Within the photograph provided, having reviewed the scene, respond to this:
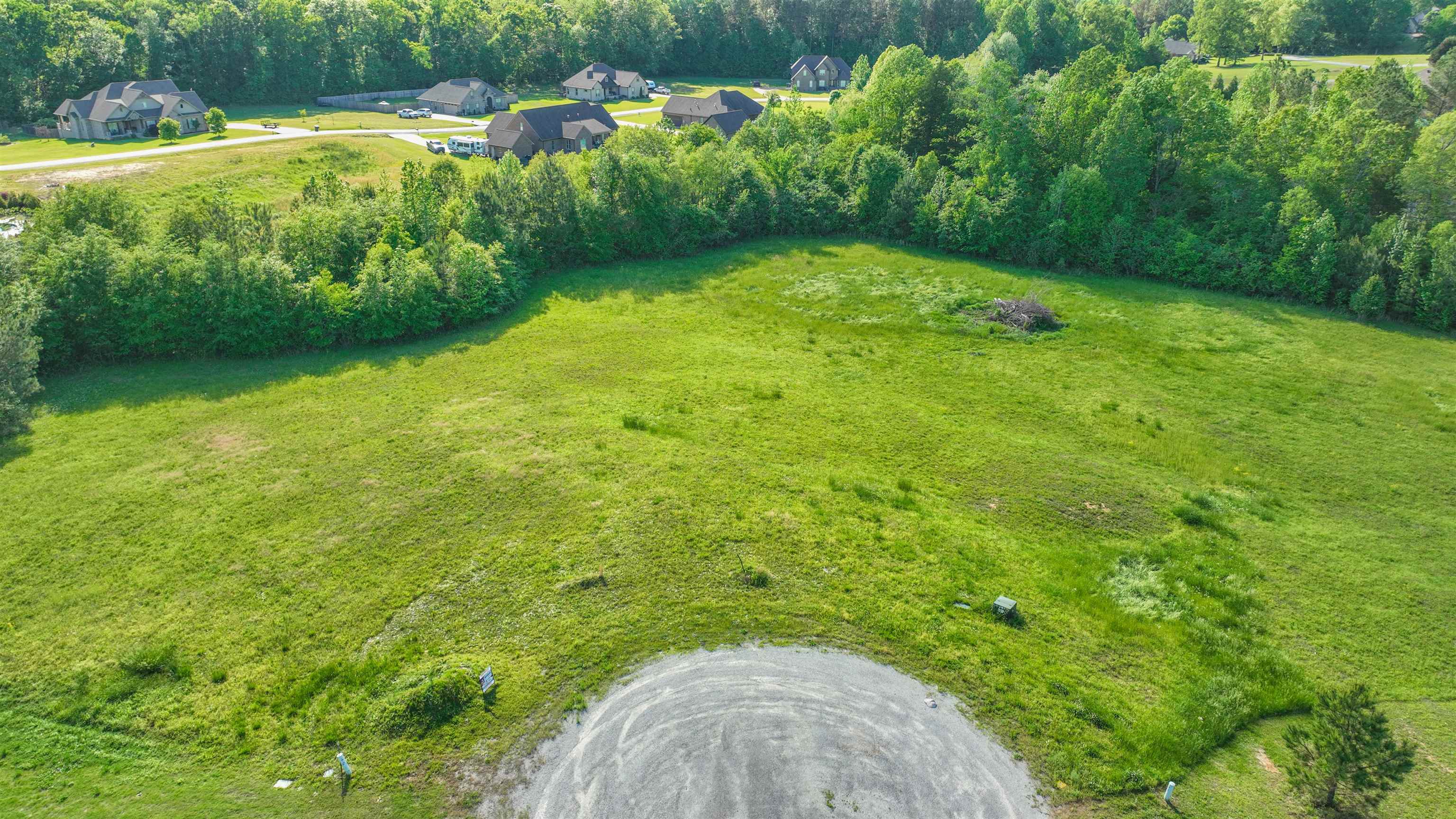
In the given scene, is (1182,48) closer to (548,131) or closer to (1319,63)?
(1319,63)

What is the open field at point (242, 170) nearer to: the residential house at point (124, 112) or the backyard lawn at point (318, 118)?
the backyard lawn at point (318, 118)

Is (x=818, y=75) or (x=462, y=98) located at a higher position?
(x=818, y=75)

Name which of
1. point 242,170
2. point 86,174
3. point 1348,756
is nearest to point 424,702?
point 1348,756

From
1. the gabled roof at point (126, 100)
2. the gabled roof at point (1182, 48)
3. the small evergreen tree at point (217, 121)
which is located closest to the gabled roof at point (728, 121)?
the small evergreen tree at point (217, 121)

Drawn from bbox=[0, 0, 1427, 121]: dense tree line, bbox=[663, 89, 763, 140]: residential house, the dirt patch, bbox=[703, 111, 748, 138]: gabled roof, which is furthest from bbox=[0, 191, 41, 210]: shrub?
bbox=[663, 89, 763, 140]: residential house

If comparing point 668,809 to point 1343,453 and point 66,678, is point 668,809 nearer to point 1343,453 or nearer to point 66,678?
point 66,678

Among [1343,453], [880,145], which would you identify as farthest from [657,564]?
[880,145]
